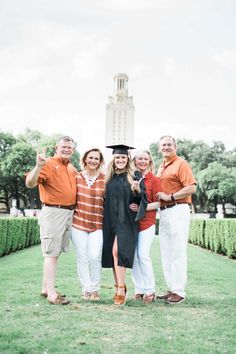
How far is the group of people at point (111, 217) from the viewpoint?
17.6 ft

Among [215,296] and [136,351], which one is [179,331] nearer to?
[136,351]

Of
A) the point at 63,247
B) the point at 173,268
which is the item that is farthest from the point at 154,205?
the point at 63,247

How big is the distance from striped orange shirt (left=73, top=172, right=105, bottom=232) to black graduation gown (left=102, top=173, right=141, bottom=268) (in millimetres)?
73

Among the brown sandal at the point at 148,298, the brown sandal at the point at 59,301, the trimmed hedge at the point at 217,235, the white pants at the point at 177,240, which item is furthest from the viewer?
the trimmed hedge at the point at 217,235

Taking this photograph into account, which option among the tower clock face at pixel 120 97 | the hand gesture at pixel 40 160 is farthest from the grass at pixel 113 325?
the tower clock face at pixel 120 97

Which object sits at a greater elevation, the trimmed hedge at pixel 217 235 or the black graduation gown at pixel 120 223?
the black graduation gown at pixel 120 223

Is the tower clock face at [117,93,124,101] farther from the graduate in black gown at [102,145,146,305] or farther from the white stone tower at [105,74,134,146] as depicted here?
the graduate in black gown at [102,145,146,305]

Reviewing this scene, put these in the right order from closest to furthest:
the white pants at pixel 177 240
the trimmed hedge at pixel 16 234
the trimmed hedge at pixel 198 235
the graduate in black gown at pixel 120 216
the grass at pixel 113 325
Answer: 1. the grass at pixel 113 325
2. the graduate in black gown at pixel 120 216
3. the white pants at pixel 177 240
4. the trimmed hedge at pixel 16 234
5. the trimmed hedge at pixel 198 235

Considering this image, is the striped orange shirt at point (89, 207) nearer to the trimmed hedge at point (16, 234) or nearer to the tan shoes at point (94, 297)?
the tan shoes at point (94, 297)

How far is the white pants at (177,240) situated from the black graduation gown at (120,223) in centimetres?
42

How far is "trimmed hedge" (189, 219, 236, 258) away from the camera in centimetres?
1420

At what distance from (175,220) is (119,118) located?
86.1m

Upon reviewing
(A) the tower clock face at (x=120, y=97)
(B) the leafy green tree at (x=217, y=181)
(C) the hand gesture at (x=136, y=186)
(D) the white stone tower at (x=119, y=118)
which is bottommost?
(C) the hand gesture at (x=136, y=186)

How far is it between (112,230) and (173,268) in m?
0.91
